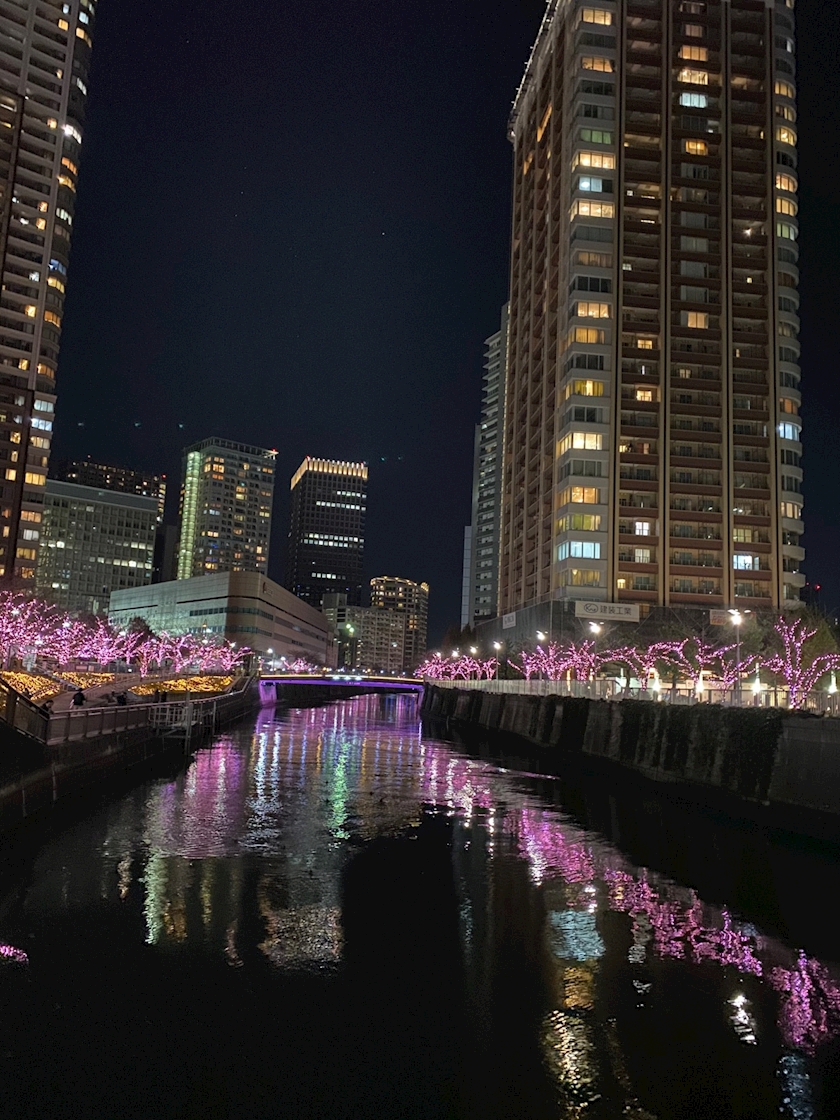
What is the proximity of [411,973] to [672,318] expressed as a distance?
104 metres

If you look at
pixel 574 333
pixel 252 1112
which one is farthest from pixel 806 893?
pixel 574 333

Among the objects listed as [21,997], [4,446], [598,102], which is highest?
[598,102]

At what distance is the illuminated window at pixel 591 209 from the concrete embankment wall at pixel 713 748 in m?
69.0

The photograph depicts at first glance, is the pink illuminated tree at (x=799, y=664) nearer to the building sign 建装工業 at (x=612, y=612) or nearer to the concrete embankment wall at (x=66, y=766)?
the building sign 建装工業 at (x=612, y=612)

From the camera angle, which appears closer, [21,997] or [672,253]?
[21,997]

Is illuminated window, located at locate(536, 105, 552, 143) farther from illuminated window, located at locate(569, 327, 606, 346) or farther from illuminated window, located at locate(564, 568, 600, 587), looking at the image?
illuminated window, located at locate(564, 568, 600, 587)

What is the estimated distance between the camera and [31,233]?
139875 mm

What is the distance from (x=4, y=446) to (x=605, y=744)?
110 meters

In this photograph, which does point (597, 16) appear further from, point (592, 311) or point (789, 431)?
point (789, 431)

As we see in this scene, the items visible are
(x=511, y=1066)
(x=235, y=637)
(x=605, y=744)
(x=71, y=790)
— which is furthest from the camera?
→ (x=235, y=637)

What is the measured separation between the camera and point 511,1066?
12.2 m

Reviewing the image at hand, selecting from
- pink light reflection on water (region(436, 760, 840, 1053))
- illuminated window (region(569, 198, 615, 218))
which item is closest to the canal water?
pink light reflection on water (region(436, 760, 840, 1053))

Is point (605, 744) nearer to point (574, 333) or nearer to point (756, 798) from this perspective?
point (756, 798)

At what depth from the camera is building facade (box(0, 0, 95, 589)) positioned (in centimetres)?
13288
